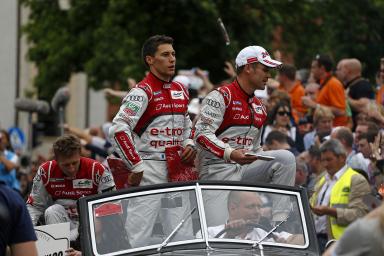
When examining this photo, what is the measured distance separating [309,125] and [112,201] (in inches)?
285

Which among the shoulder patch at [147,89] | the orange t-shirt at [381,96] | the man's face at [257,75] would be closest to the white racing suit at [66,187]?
the shoulder patch at [147,89]

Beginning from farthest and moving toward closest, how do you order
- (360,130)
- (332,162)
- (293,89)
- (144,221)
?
(293,89)
(360,130)
(332,162)
(144,221)

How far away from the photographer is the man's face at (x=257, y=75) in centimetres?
1163

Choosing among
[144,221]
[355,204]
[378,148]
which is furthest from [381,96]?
[144,221]

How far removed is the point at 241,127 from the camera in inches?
457

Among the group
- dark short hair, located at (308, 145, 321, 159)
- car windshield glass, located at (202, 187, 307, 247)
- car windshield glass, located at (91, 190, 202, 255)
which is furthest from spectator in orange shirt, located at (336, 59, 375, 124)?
car windshield glass, located at (91, 190, 202, 255)

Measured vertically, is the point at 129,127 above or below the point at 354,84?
below

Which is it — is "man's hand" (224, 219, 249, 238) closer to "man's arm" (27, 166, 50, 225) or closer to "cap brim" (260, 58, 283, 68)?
"cap brim" (260, 58, 283, 68)

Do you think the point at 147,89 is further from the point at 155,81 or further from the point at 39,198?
the point at 39,198

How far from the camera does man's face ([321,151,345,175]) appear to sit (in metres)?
13.1

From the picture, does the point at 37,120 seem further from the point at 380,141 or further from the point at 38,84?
the point at 380,141

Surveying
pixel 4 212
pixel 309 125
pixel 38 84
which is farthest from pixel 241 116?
pixel 38 84

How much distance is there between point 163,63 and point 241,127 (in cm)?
83

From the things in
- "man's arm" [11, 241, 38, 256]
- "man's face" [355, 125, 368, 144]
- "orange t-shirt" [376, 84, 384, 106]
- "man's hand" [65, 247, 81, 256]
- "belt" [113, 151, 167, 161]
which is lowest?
"man's hand" [65, 247, 81, 256]
